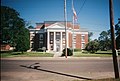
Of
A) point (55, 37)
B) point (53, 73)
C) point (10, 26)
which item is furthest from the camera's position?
point (55, 37)

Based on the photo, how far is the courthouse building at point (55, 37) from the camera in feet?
204

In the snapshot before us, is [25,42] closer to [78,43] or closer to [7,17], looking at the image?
[7,17]

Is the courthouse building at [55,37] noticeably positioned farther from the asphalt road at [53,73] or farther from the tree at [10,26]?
the asphalt road at [53,73]

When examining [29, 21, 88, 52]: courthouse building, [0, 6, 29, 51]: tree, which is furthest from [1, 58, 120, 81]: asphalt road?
[29, 21, 88, 52]: courthouse building

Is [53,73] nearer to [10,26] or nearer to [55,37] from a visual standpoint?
[10,26]

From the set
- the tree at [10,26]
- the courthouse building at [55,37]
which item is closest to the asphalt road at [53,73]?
the tree at [10,26]

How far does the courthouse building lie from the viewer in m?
62.1

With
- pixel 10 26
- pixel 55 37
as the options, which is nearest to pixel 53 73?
pixel 10 26

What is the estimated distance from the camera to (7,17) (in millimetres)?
52156

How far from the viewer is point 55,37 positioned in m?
62.7

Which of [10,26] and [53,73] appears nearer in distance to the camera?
[53,73]

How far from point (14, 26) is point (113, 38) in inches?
1868

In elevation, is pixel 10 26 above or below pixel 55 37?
above

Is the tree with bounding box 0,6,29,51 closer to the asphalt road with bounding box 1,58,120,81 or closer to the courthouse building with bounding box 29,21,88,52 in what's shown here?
the courthouse building with bounding box 29,21,88,52
